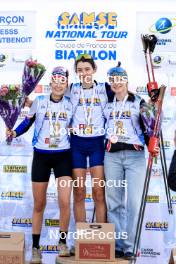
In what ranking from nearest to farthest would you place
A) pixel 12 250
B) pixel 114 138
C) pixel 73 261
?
pixel 12 250 → pixel 73 261 → pixel 114 138

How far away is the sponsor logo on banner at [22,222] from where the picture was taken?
409 centimetres

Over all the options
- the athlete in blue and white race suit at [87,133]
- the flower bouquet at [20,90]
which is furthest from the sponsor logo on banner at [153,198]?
the flower bouquet at [20,90]

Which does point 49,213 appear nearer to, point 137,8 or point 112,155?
point 112,155

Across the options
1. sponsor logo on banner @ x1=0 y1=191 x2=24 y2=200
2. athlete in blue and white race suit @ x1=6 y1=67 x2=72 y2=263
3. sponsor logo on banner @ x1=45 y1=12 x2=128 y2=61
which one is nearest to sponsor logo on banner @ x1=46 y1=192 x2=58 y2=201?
athlete in blue and white race suit @ x1=6 y1=67 x2=72 y2=263

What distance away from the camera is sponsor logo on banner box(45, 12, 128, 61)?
3912 mm

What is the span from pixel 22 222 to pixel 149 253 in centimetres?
100

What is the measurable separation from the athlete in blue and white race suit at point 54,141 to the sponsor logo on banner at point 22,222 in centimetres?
24

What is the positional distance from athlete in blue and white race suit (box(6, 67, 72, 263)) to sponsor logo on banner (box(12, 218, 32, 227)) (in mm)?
240

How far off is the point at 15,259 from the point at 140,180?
1059 mm

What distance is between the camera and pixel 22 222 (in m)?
4.10

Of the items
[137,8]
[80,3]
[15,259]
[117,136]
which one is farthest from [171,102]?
[15,259]

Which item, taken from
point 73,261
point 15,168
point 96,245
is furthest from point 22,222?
→ point 96,245

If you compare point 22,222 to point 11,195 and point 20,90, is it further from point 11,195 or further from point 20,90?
point 20,90

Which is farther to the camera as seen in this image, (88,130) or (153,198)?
(153,198)
